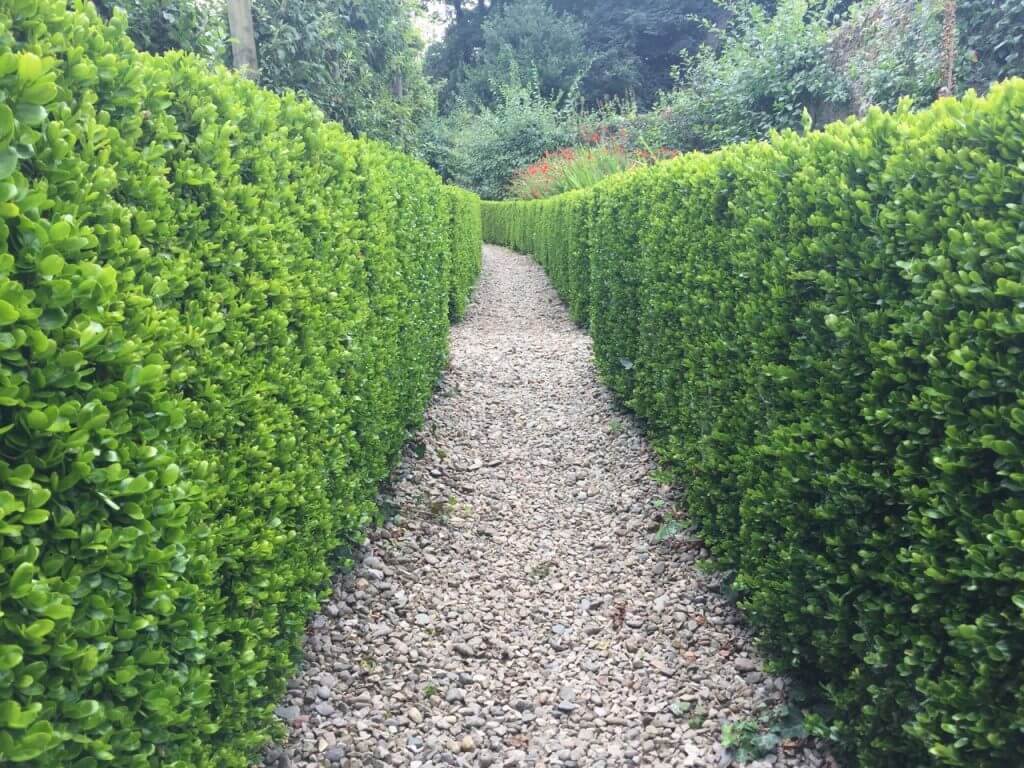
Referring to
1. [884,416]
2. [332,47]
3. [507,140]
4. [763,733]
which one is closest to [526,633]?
[763,733]

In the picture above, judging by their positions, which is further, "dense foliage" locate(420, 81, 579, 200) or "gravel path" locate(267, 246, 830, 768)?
"dense foliage" locate(420, 81, 579, 200)

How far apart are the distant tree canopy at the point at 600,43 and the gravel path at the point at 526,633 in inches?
1558

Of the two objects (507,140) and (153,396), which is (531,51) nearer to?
(507,140)

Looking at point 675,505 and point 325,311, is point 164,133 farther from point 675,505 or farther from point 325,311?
point 675,505

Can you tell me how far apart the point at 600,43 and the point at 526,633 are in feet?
153

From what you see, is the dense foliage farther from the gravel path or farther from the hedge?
the hedge

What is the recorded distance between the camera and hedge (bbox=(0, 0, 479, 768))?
1.49m

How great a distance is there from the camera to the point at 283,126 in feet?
11.1

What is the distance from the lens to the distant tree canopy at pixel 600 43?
42.0 m

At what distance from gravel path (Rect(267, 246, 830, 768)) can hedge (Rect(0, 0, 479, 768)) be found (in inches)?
21.2

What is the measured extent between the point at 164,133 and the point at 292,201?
40.0 inches

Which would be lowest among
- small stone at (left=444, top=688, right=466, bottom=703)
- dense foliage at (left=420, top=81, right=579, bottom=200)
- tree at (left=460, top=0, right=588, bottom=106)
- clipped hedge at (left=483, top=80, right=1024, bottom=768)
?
small stone at (left=444, top=688, right=466, bottom=703)

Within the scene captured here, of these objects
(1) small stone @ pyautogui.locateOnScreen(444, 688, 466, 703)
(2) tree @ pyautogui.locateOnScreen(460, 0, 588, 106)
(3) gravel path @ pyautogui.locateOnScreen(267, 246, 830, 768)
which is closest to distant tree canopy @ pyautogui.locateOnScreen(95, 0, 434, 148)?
(3) gravel path @ pyautogui.locateOnScreen(267, 246, 830, 768)

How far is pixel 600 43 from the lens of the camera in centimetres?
4431
